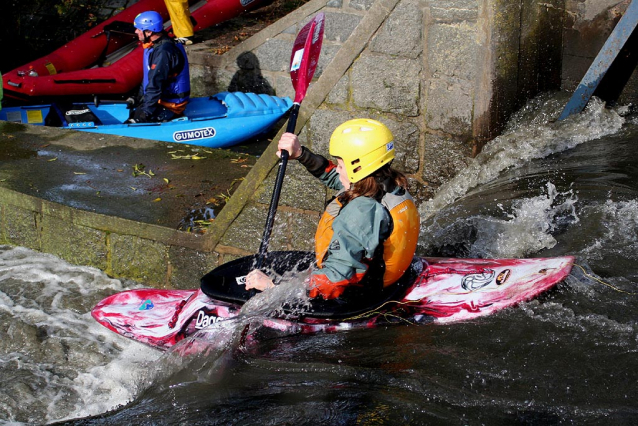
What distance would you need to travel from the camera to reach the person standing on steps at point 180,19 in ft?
34.8

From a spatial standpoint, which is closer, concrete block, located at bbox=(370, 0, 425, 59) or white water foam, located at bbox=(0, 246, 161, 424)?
white water foam, located at bbox=(0, 246, 161, 424)

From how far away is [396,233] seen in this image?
369cm

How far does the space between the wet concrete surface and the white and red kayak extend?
1208 mm

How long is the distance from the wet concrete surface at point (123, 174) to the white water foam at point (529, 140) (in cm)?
188

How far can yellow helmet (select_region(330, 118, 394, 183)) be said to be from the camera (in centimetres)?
364

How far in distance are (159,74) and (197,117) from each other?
0.79 metres

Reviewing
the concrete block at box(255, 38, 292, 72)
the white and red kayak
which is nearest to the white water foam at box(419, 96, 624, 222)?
the white and red kayak

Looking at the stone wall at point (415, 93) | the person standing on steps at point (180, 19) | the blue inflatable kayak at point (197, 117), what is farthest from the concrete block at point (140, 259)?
the person standing on steps at point (180, 19)

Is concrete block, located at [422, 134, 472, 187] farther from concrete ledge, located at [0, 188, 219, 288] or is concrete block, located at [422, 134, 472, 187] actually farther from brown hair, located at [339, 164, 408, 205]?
concrete ledge, located at [0, 188, 219, 288]

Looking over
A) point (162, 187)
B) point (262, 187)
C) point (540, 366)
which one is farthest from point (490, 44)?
point (162, 187)

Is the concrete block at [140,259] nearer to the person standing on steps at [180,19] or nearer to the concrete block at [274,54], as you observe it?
the concrete block at [274,54]

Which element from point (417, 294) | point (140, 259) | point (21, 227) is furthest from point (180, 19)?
point (417, 294)

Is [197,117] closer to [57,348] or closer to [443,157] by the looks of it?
[57,348]

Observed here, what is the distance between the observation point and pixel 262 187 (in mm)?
5203
